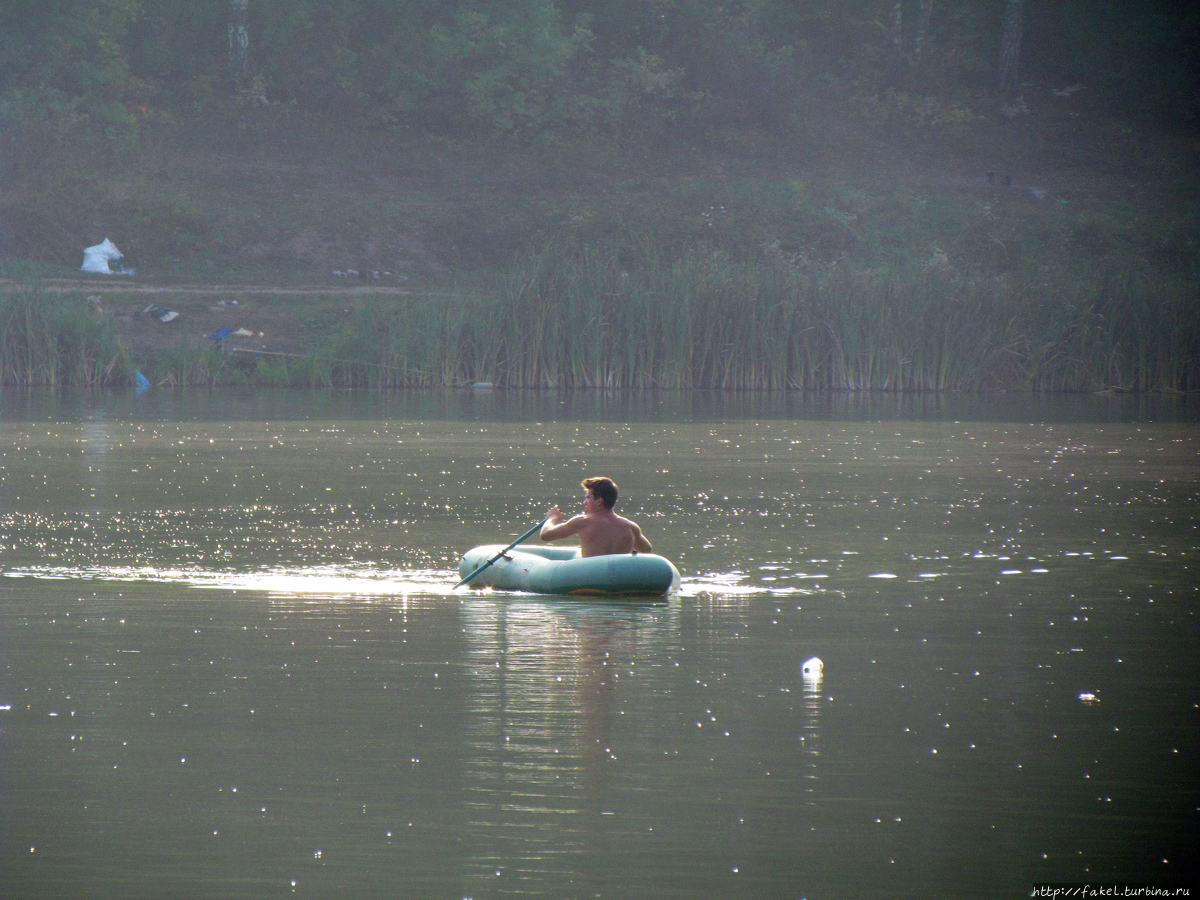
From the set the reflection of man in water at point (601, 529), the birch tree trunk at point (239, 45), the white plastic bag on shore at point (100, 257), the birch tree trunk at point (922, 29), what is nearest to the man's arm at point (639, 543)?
the reflection of man in water at point (601, 529)

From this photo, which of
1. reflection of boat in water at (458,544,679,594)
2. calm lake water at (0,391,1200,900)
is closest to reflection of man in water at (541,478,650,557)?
reflection of boat in water at (458,544,679,594)

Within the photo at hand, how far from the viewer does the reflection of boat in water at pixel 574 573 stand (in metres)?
11.5

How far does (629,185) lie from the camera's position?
51.8 meters

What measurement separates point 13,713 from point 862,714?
3.69 m

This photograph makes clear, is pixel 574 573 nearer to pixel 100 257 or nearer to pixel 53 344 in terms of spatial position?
pixel 53 344

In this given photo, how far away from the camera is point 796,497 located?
17.7m

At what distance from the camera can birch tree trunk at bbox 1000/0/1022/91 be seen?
189 feet

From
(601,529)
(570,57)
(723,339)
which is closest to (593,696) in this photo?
(601,529)

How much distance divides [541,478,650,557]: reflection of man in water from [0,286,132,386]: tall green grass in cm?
2424

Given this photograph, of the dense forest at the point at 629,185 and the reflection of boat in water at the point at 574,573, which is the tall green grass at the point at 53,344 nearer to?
the dense forest at the point at 629,185

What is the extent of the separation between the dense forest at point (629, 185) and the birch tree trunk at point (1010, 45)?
88mm

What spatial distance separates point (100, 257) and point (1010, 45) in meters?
29.4

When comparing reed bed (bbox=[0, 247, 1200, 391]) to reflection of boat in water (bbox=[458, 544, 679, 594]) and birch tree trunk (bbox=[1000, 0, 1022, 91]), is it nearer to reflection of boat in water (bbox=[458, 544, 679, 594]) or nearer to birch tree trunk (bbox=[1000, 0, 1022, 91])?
birch tree trunk (bbox=[1000, 0, 1022, 91])

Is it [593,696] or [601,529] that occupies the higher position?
[601,529]
